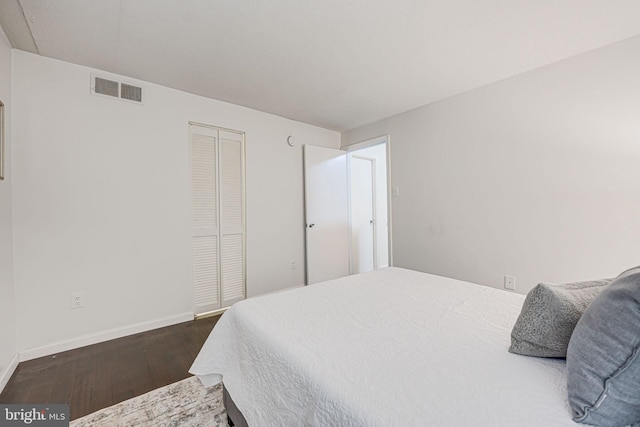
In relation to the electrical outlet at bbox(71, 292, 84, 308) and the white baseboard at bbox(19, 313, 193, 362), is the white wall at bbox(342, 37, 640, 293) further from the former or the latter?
the electrical outlet at bbox(71, 292, 84, 308)

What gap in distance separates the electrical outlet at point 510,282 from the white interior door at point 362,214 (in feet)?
7.13

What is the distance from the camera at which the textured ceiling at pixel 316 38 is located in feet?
5.31

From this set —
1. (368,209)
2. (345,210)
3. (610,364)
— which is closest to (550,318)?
(610,364)

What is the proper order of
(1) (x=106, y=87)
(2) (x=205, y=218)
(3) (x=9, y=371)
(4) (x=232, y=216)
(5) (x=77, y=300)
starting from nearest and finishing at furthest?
(3) (x=9, y=371) < (5) (x=77, y=300) < (1) (x=106, y=87) < (2) (x=205, y=218) < (4) (x=232, y=216)

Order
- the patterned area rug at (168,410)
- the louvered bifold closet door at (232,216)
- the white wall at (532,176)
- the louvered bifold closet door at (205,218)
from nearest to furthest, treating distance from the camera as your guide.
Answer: the patterned area rug at (168,410)
the white wall at (532,176)
the louvered bifold closet door at (205,218)
the louvered bifold closet door at (232,216)

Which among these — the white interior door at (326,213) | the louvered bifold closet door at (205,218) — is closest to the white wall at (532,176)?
the white interior door at (326,213)

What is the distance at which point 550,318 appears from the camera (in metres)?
0.90

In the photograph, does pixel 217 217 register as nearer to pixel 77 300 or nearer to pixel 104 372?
pixel 77 300

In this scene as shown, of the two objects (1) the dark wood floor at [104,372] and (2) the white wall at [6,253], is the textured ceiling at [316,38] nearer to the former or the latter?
(2) the white wall at [6,253]

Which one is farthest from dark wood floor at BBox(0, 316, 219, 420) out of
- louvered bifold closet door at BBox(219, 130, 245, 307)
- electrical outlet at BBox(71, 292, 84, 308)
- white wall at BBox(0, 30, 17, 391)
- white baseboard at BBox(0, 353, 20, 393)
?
louvered bifold closet door at BBox(219, 130, 245, 307)

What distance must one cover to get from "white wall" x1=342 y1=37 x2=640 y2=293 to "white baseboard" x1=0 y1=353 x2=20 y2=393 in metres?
3.55

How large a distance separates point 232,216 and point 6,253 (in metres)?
1.74

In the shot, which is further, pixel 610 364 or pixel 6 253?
pixel 6 253

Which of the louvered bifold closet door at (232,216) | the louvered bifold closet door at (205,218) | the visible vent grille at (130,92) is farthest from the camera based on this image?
the louvered bifold closet door at (232,216)
